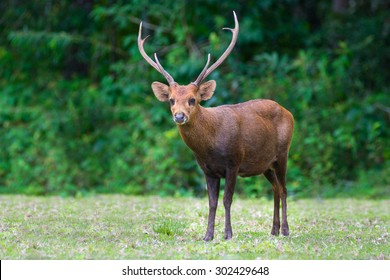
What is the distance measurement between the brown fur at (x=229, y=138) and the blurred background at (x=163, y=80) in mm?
5440

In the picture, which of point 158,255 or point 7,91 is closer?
point 158,255

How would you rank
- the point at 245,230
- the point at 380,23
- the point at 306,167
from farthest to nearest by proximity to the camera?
the point at 380,23 < the point at 306,167 < the point at 245,230

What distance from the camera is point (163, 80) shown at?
17.6m

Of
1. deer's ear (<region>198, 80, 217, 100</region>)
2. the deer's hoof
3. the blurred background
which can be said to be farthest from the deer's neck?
the blurred background

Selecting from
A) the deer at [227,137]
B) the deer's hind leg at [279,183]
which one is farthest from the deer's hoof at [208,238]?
the deer's hind leg at [279,183]

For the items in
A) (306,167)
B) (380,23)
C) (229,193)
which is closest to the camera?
(229,193)

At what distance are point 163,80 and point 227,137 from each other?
9.23m

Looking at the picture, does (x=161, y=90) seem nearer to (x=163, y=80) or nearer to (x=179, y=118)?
(x=179, y=118)

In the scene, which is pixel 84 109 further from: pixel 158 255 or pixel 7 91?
pixel 158 255

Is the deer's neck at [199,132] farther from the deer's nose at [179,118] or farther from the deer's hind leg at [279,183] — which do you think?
A: the deer's hind leg at [279,183]

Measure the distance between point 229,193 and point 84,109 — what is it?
10.4 metres

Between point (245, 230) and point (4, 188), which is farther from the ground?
point (245, 230)

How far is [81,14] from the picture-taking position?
775 inches
